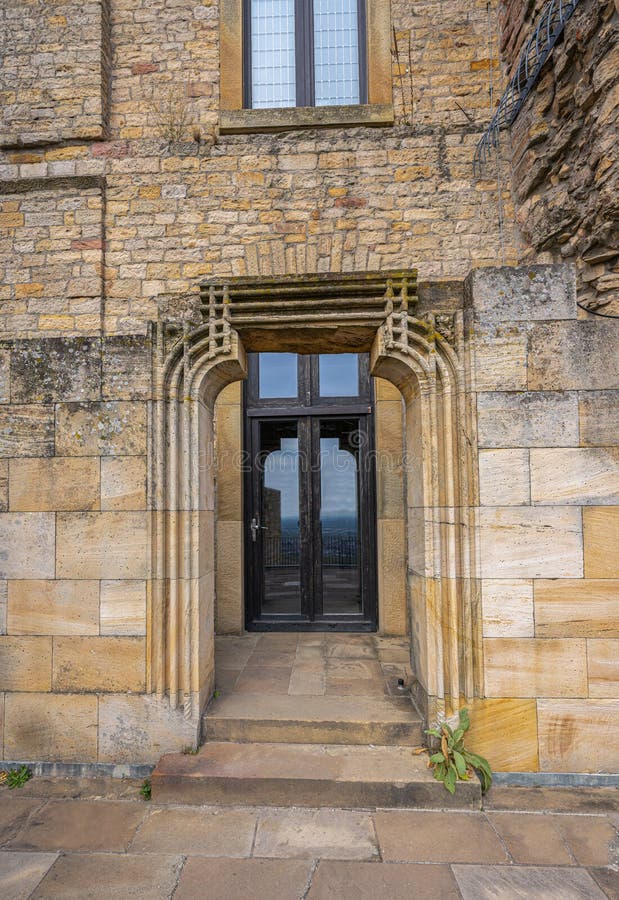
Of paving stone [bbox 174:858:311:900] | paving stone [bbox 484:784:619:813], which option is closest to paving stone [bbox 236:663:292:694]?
paving stone [bbox 174:858:311:900]

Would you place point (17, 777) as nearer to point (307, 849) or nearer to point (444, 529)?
point (307, 849)

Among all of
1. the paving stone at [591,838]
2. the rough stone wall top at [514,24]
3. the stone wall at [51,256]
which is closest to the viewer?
the paving stone at [591,838]

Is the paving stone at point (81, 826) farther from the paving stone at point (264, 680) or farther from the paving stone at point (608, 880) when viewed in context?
the paving stone at point (608, 880)

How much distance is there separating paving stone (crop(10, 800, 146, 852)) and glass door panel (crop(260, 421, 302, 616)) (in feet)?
10.5

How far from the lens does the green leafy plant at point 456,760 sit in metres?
2.55

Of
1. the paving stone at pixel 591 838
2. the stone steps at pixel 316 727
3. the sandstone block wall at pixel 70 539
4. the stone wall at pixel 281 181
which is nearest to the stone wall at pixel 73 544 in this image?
the sandstone block wall at pixel 70 539

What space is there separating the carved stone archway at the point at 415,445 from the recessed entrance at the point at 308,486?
2.48 m

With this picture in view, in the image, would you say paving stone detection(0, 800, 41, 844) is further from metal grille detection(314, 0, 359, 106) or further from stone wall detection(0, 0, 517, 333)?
metal grille detection(314, 0, 359, 106)

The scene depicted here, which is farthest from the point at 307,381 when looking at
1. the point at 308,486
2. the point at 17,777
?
the point at 17,777

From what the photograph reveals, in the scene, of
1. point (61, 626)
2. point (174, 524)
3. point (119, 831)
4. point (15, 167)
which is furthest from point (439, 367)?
point (15, 167)

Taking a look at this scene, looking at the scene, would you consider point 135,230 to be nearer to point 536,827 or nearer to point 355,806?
point 355,806

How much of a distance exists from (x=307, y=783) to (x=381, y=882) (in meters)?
0.61

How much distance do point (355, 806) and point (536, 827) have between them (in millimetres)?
845

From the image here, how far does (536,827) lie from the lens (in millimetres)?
2361
